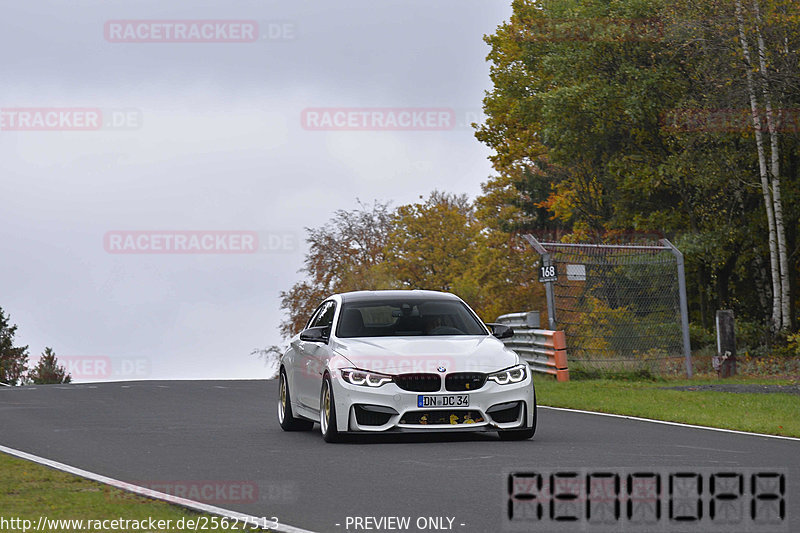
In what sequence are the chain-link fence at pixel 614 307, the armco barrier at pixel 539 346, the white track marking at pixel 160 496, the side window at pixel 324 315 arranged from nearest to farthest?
the white track marking at pixel 160 496, the side window at pixel 324 315, the armco barrier at pixel 539 346, the chain-link fence at pixel 614 307

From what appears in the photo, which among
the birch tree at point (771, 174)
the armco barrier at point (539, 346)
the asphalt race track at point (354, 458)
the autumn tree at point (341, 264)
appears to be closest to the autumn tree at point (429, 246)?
the autumn tree at point (341, 264)

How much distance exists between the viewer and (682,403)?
1955 cm

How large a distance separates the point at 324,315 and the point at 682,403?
650 centimetres

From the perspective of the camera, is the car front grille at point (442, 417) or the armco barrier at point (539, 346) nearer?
the car front grille at point (442, 417)

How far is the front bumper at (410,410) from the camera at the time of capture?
13.3 metres

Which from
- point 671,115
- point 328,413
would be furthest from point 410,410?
point 671,115

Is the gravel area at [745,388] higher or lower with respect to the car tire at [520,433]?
lower

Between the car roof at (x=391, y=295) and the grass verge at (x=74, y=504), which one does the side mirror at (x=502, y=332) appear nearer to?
the car roof at (x=391, y=295)

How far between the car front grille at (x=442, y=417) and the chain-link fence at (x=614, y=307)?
12441 millimetres

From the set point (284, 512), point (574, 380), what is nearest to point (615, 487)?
point (284, 512)

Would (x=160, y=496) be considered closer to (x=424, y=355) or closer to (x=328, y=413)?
(x=328, y=413)

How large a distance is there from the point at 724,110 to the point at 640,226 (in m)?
7.46

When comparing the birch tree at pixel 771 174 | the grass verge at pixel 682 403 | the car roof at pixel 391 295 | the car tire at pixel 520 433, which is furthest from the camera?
the birch tree at pixel 771 174

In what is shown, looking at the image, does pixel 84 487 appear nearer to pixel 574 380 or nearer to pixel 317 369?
pixel 317 369
